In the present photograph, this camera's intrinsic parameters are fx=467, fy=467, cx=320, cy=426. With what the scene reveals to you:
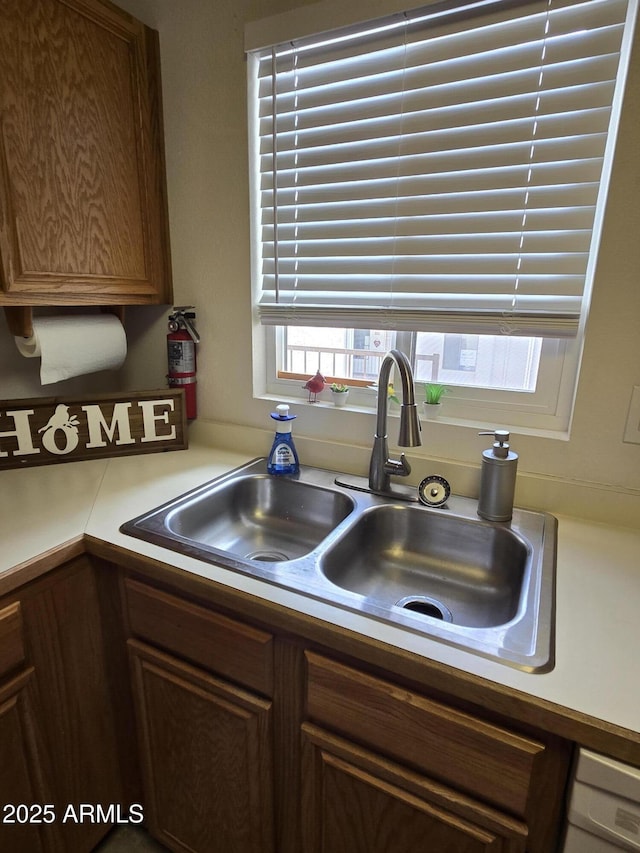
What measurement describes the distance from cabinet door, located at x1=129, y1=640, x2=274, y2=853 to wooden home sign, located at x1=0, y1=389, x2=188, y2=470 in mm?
618

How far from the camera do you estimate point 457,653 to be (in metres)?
0.66

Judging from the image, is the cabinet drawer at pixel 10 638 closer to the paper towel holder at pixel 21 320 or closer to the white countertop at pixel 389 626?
the white countertop at pixel 389 626

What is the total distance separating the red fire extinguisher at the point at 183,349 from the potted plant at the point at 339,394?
18.7 inches

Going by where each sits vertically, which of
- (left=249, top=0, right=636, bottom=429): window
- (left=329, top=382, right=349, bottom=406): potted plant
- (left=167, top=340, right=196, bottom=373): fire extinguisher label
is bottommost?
(left=329, top=382, right=349, bottom=406): potted plant

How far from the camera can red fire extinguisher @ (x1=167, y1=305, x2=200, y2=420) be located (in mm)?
1462

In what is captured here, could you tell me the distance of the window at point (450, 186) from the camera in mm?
972

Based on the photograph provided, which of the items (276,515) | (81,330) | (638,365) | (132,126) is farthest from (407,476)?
(132,126)

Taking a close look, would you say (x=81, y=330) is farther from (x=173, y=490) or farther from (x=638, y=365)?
(x=638, y=365)

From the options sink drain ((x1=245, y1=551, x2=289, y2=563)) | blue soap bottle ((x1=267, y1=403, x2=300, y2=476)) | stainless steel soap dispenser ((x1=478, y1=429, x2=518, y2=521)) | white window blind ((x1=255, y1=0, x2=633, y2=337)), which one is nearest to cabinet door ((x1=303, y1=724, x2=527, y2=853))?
sink drain ((x1=245, y1=551, x2=289, y2=563))

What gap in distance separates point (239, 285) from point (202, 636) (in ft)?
3.16

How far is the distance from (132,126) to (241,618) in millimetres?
1323

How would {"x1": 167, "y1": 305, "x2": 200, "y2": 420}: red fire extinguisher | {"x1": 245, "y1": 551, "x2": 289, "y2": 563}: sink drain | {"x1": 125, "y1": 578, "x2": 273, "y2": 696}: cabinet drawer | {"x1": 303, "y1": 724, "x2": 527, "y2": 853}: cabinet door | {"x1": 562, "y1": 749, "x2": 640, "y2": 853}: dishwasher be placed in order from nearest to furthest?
1. {"x1": 562, "y1": 749, "x2": 640, "y2": 853}: dishwasher
2. {"x1": 303, "y1": 724, "x2": 527, "y2": 853}: cabinet door
3. {"x1": 125, "y1": 578, "x2": 273, "y2": 696}: cabinet drawer
4. {"x1": 245, "y1": 551, "x2": 289, "y2": 563}: sink drain
5. {"x1": 167, "y1": 305, "x2": 200, "y2": 420}: red fire extinguisher

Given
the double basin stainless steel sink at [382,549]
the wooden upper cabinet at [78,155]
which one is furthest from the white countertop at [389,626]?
the wooden upper cabinet at [78,155]

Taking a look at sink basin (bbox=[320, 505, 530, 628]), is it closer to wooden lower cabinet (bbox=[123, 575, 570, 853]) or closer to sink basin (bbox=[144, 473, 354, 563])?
sink basin (bbox=[144, 473, 354, 563])
